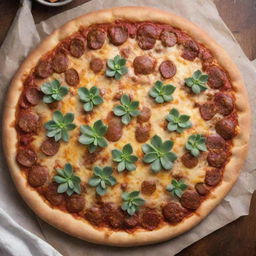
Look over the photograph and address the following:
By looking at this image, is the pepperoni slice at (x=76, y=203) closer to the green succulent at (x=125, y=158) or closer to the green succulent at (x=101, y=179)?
the green succulent at (x=101, y=179)

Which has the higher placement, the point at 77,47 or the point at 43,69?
the point at 77,47

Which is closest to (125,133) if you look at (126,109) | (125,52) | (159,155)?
(126,109)

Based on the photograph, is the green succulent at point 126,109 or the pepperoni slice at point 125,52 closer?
the green succulent at point 126,109

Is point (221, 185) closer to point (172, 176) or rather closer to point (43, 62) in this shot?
point (172, 176)

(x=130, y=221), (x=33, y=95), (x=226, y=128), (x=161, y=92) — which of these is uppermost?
(x=161, y=92)

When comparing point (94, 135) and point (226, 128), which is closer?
point (94, 135)

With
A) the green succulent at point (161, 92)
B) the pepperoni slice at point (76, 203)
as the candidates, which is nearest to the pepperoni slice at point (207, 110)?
the green succulent at point (161, 92)

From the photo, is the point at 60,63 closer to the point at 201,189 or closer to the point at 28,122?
the point at 28,122
